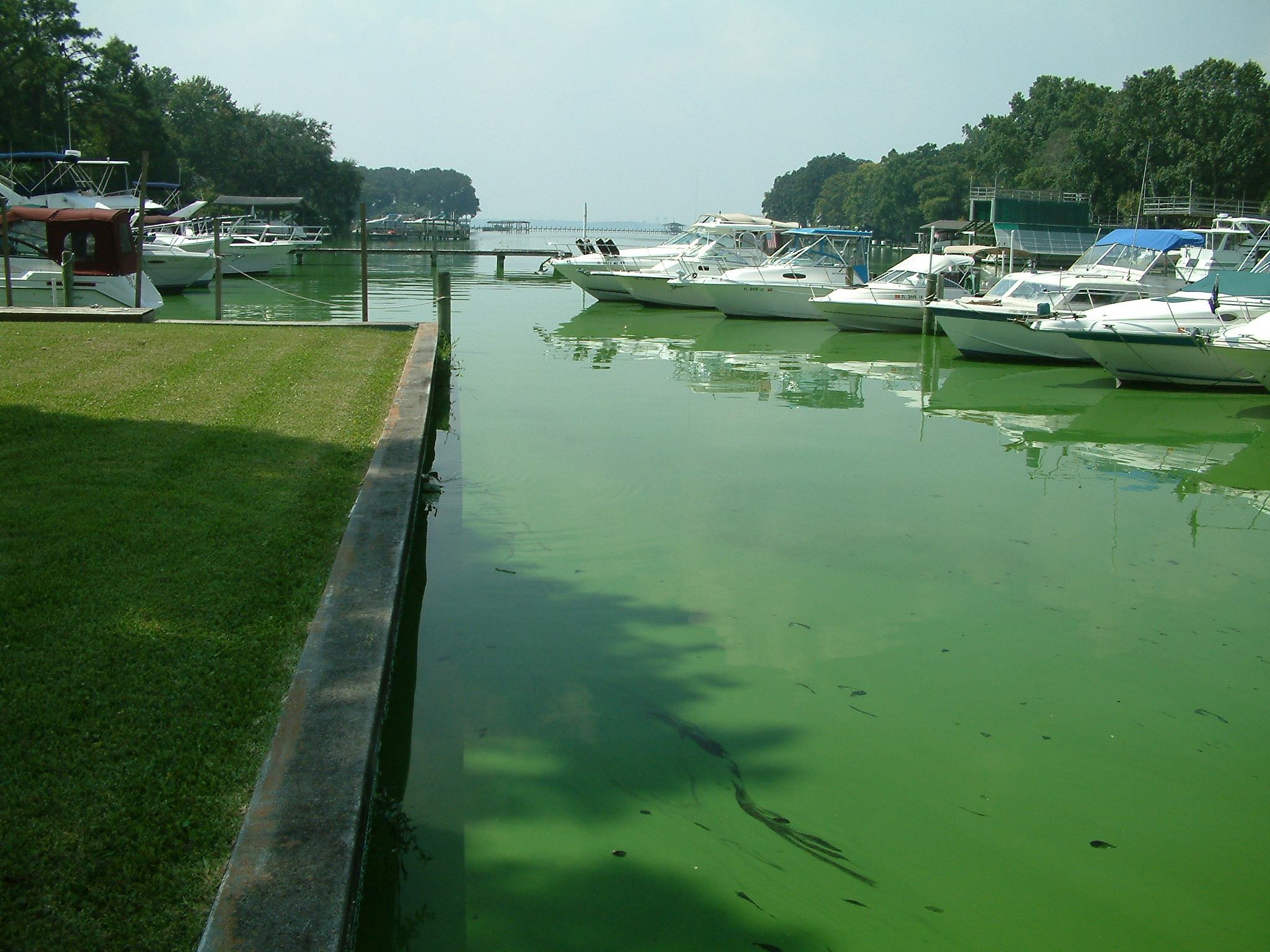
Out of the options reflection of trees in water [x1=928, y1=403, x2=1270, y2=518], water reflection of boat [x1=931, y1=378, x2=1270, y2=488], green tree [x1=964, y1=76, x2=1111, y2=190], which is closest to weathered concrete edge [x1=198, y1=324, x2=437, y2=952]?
reflection of trees in water [x1=928, y1=403, x2=1270, y2=518]

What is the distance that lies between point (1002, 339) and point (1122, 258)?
6565mm

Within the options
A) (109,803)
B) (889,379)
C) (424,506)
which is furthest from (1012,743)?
(889,379)

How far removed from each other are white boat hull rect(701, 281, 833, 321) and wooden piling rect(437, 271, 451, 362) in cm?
1250

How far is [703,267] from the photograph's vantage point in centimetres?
3219

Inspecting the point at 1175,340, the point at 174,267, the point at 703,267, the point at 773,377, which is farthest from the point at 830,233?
the point at 174,267

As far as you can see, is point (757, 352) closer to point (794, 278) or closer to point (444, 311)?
point (794, 278)

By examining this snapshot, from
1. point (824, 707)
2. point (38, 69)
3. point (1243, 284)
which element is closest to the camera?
point (824, 707)

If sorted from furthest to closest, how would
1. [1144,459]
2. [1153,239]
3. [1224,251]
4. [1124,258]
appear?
[1224,251]
[1124,258]
[1153,239]
[1144,459]

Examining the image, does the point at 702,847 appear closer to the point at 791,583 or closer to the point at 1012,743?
the point at 1012,743

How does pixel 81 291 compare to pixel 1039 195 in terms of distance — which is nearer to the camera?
pixel 81 291

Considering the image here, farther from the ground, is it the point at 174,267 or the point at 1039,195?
the point at 1039,195

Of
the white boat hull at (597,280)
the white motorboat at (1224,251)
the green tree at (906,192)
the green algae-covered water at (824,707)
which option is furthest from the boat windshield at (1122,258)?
the green tree at (906,192)

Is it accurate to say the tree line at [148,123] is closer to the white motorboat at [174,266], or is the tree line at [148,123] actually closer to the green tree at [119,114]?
the green tree at [119,114]

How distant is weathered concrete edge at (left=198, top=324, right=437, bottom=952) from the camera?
106 inches
